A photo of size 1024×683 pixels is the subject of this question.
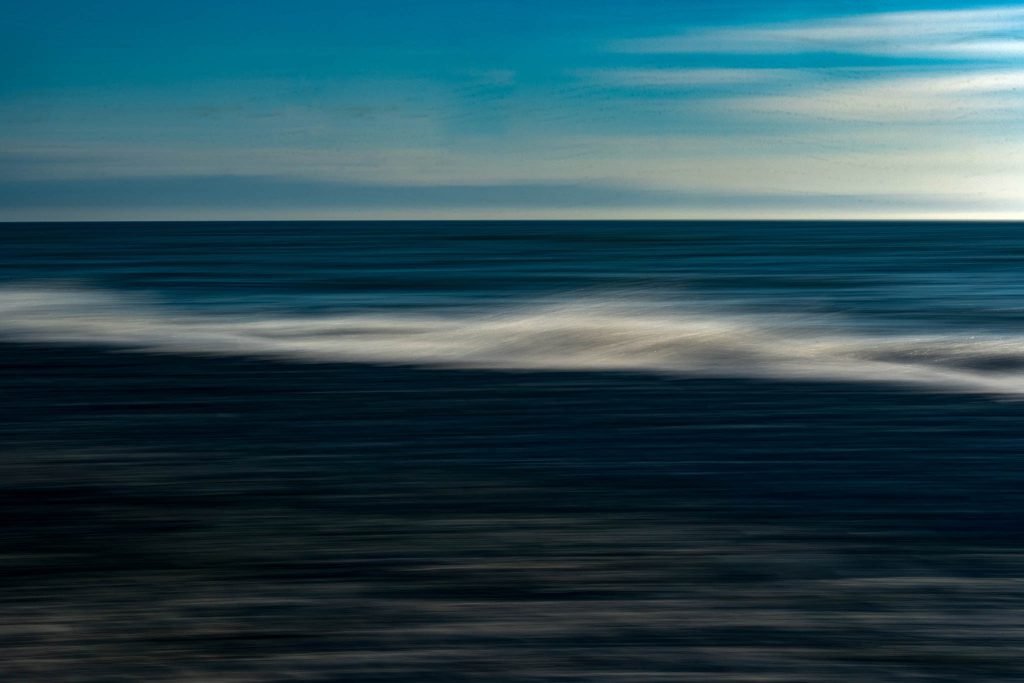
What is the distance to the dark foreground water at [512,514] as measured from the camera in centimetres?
343

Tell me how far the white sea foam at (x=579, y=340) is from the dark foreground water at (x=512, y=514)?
0.38ft

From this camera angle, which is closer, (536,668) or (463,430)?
(536,668)

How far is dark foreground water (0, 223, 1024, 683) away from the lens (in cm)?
343

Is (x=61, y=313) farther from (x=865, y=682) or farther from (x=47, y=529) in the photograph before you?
(x=865, y=682)

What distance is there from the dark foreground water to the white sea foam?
117 mm

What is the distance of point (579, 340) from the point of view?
12258mm

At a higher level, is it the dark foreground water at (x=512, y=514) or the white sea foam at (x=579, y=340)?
the white sea foam at (x=579, y=340)

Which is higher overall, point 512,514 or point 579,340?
point 579,340

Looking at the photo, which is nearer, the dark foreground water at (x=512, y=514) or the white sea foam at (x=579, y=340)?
the dark foreground water at (x=512, y=514)

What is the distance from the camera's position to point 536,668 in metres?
3.29

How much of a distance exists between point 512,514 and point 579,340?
749 cm

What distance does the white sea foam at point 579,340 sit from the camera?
10.1m

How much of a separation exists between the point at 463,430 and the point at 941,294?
50.8 feet

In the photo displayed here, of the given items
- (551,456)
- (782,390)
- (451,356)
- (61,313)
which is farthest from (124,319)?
(551,456)
